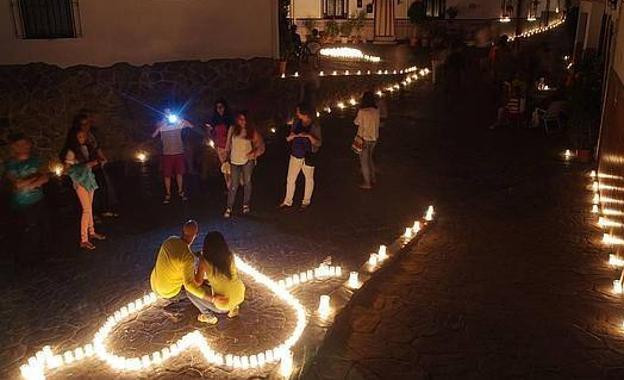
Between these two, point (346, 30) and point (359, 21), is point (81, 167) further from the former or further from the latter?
point (359, 21)

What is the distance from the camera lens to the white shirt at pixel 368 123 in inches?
425

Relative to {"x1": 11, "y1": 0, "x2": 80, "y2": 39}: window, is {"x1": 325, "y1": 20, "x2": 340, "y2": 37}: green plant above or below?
below

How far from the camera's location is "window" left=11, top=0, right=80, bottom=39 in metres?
13.2

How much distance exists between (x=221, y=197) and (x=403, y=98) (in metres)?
10.2

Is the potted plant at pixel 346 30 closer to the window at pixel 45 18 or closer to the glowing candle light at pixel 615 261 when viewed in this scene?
the window at pixel 45 18

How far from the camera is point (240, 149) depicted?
968 cm

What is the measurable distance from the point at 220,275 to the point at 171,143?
4.50m

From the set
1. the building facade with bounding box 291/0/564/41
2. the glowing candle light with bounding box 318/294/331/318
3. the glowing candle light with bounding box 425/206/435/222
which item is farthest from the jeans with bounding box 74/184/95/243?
the building facade with bounding box 291/0/564/41

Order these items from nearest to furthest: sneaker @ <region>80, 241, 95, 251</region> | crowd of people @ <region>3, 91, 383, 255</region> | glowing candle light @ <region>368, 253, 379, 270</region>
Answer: glowing candle light @ <region>368, 253, 379, 270</region>, crowd of people @ <region>3, 91, 383, 255</region>, sneaker @ <region>80, 241, 95, 251</region>

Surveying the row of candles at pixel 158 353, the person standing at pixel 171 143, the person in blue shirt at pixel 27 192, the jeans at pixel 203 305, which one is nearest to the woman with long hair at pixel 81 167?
the person in blue shirt at pixel 27 192

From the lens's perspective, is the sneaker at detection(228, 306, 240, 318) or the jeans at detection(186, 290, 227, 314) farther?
the sneaker at detection(228, 306, 240, 318)

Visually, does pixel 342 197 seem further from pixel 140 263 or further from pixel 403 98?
pixel 403 98

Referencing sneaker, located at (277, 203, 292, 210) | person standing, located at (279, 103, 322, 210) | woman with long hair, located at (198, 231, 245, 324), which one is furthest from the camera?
sneaker, located at (277, 203, 292, 210)

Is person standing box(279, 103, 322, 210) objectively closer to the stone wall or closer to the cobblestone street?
the cobblestone street
